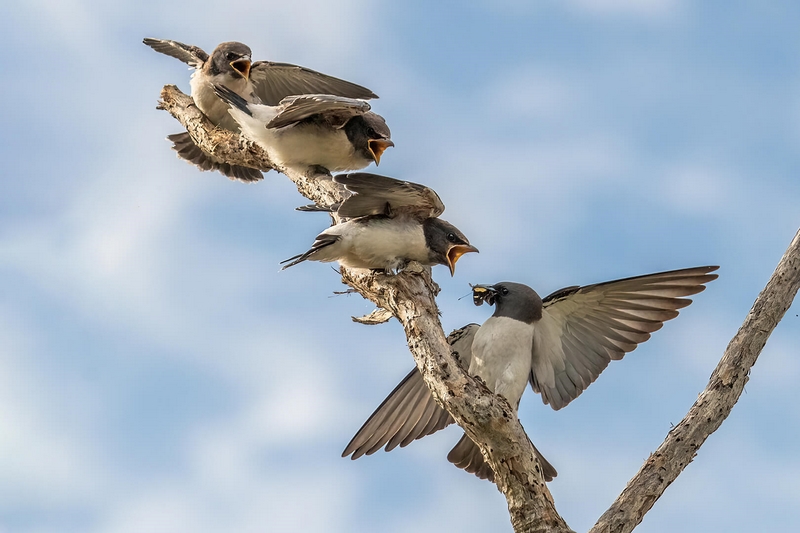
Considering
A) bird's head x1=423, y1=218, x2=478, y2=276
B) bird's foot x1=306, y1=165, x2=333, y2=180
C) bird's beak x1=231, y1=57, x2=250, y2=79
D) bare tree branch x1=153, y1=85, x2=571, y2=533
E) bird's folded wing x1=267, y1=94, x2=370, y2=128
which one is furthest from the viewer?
bird's beak x1=231, y1=57, x2=250, y2=79

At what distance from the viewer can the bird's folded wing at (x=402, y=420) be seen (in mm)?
8008

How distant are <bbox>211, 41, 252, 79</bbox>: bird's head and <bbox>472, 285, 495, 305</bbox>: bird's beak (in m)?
4.24

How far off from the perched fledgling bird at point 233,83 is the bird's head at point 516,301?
371cm

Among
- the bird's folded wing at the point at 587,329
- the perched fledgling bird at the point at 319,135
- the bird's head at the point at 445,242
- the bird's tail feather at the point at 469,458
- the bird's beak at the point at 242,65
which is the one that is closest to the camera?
the bird's head at the point at 445,242

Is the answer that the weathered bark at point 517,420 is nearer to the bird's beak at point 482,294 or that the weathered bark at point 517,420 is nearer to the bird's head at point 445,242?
the bird's head at point 445,242

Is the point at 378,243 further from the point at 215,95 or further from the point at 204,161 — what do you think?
the point at 204,161

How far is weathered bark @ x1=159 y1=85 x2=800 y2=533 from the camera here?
6.04m

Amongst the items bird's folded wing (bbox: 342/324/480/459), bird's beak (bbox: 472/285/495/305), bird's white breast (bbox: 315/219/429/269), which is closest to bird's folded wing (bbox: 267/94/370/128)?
bird's white breast (bbox: 315/219/429/269)

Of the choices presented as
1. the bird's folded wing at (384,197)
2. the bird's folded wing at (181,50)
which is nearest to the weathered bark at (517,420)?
the bird's folded wing at (384,197)

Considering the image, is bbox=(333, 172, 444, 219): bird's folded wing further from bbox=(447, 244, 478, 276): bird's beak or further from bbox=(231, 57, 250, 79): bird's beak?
bbox=(231, 57, 250, 79): bird's beak

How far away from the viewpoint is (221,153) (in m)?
10.5

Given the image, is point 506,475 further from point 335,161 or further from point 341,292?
point 335,161

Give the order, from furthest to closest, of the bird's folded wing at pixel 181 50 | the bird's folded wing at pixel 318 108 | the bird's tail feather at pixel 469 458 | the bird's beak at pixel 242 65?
the bird's folded wing at pixel 181 50 → the bird's beak at pixel 242 65 → the bird's folded wing at pixel 318 108 → the bird's tail feather at pixel 469 458

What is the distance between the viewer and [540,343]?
327 inches
